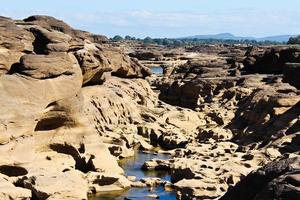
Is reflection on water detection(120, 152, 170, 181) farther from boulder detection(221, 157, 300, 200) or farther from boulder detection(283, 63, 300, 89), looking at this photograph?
boulder detection(221, 157, 300, 200)

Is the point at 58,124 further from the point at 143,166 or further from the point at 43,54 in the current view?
the point at 143,166

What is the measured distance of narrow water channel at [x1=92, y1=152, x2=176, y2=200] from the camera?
99.4 ft

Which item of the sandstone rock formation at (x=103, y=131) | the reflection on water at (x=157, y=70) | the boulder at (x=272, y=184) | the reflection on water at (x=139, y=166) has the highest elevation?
the boulder at (x=272, y=184)

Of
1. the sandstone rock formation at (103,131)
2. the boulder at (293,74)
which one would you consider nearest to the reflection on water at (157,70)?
the sandstone rock formation at (103,131)

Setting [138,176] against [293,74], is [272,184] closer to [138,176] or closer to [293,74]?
[138,176]

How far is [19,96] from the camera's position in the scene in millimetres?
31328

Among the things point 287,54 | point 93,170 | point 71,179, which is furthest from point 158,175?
point 287,54

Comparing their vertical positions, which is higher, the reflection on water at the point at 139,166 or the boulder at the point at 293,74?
the boulder at the point at 293,74

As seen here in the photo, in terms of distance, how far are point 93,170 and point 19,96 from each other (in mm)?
6076

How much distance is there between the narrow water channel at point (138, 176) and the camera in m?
30.3

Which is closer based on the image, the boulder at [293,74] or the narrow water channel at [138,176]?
the narrow water channel at [138,176]

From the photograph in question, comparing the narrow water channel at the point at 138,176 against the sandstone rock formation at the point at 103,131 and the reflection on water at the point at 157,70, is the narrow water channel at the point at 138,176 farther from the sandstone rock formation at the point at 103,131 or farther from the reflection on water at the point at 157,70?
the reflection on water at the point at 157,70

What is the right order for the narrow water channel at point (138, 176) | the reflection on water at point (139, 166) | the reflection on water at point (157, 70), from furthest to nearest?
the reflection on water at point (157, 70) → the reflection on water at point (139, 166) → the narrow water channel at point (138, 176)

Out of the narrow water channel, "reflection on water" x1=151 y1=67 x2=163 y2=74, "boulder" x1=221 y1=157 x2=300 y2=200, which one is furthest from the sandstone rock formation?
"reflection on water" x1=151 y1=67 x2=163 y2=74
